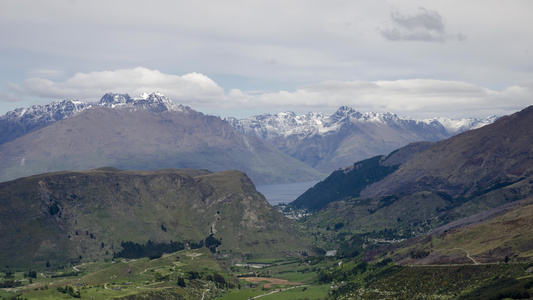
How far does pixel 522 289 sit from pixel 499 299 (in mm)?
7664

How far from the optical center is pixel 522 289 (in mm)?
198125

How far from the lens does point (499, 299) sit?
199750 mm
